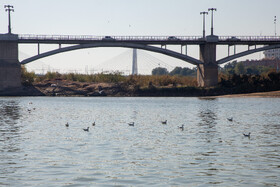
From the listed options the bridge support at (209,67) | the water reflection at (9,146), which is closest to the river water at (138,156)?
the water reflection at (9,146)

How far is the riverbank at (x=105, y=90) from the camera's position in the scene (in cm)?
8925

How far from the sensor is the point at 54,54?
91000 millimetres

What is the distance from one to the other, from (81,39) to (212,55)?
25.5 metres

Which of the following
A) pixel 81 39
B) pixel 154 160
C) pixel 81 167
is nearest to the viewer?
pixel 81 167

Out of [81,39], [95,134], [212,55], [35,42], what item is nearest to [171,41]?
[212,55]

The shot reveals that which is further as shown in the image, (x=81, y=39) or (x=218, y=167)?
(x=81, y=39)

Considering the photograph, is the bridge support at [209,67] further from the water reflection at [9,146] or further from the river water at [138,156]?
the water reflection at [9,146]

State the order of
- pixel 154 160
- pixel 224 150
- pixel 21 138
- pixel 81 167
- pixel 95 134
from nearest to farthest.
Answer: pixel 81 167 < pixel 154 160 < pixel 224 150 < pixel 21 138 < pixel 95 134

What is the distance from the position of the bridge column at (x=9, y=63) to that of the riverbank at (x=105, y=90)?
1708 millimetres

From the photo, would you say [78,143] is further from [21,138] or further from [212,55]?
[212,55]

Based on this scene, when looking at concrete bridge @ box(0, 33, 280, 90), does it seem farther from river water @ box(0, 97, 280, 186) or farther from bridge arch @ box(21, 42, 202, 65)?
river water @ box(0, 97, 280, 186)

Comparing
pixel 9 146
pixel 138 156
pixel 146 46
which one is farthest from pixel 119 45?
pixel 138 156

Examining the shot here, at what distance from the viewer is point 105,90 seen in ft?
305

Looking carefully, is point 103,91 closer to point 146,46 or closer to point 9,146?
point 146,46
